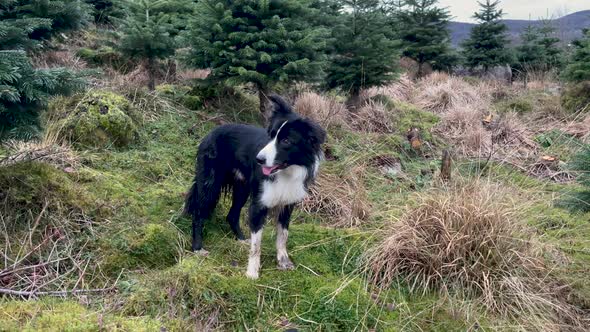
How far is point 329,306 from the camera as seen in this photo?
3262 millimetres

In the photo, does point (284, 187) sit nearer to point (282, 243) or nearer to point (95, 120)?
point (282, 243)

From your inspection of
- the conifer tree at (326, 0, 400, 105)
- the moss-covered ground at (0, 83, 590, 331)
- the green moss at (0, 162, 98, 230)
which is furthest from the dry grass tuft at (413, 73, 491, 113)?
the green moss at (0, 162, 98, 230)

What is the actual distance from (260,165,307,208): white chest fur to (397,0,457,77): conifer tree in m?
12.3

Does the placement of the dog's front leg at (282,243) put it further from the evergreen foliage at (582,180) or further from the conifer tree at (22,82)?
the evergreen foliage at (582,180)

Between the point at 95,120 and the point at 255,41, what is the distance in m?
2.14

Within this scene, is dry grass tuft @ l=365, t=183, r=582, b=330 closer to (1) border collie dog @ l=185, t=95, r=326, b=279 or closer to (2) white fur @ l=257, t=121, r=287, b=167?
(1) border collie dog @ l=185, t=95, r=326, b=279

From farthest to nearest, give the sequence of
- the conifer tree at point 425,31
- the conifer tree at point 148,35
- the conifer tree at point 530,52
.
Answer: the conifer tree at point 530,52
the conifer tree at point 425,31
the conifer tree at point 148,35

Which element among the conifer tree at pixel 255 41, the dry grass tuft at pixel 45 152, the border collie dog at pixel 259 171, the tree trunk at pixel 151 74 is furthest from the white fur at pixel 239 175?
the tree trunk at pixel 151 74

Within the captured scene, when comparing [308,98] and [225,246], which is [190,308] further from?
[308,98]

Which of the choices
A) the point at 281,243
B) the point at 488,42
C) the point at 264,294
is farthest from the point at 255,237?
the point at 488,42

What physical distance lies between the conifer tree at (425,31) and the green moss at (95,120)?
11237mm

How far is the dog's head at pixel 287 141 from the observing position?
3.16 m

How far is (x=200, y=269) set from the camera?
329 centimetres

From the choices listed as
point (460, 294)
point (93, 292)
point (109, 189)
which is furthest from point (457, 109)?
point (93, 292)
